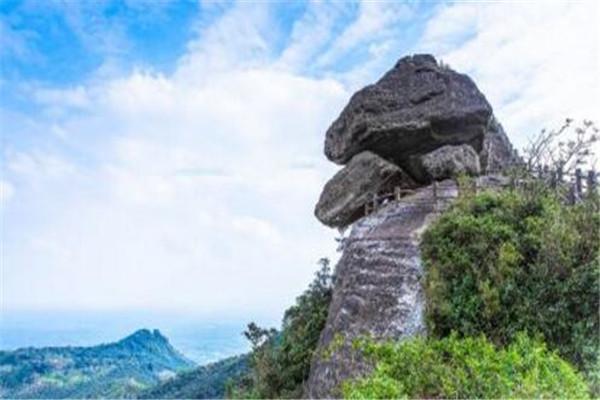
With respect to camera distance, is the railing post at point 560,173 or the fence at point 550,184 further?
the railing post at point 560,173

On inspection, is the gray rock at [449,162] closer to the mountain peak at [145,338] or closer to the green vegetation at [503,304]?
the green vegetation at [503,304]

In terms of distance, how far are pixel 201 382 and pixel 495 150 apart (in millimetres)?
44032

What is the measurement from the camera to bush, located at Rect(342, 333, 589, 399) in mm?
7145

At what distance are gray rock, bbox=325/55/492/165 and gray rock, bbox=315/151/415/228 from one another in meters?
0.57

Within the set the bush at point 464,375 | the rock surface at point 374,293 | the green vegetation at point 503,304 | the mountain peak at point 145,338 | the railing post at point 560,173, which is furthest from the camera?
the mountain peak at point 145,338

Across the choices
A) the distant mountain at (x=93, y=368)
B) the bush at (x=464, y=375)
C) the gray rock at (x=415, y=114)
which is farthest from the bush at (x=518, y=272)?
the distant mountain at (x=93, y=368)

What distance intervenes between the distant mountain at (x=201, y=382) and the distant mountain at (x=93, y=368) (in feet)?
28.2

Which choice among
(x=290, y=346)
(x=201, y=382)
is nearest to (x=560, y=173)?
(x=290, y=346)

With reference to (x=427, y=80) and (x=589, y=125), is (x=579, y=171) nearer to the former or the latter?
(x=589, y=125)

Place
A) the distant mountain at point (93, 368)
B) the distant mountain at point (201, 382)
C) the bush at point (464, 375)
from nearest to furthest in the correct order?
the bush at point (464, 375) < the distant mountain at point (201, 382) < the distant mountain at point (93, 368)

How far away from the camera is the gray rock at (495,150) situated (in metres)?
21.6

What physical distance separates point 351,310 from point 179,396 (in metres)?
49.3

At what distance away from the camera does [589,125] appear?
55.7ft

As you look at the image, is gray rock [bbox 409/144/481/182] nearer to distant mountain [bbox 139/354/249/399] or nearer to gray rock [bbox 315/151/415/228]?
gray rock [bbox 315/151/415/228]
